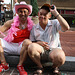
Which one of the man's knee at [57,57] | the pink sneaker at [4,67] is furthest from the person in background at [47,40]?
the pink sneaker at [4,67]

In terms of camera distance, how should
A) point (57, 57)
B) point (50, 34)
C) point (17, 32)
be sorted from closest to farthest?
point (57, 57), point (50, 34), point (17, 32)

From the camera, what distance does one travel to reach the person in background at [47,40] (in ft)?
7.18

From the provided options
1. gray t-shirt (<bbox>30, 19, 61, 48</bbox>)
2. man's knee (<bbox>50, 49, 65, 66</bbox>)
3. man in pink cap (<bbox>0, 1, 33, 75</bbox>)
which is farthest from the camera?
man in pink cap (<bbox>0, 1, 33, 75</bbox>)

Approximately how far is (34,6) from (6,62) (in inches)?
221

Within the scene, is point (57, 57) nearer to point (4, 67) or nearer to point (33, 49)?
point (33, 49)

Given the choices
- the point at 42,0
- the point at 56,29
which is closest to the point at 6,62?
the point at 56,29

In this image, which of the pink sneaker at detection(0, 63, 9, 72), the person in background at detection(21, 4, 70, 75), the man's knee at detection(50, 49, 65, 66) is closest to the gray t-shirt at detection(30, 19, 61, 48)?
the person in background at detection(21, 4, 70, 75)

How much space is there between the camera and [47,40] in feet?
8.01

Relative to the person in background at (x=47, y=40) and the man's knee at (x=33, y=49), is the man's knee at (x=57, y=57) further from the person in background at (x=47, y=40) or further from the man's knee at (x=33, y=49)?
the man's knee at (x=33, y=49)

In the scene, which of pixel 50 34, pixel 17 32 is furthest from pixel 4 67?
pixel 50 34

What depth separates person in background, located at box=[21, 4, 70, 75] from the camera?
2.19 metres

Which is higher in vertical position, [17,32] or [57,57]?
[17,32]

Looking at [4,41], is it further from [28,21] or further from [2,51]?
[28,21]

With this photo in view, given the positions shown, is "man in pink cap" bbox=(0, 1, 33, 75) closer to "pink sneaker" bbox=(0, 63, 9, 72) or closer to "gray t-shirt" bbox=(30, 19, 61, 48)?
"pink sneaker" bbox=(0, 63, 9, 72)
